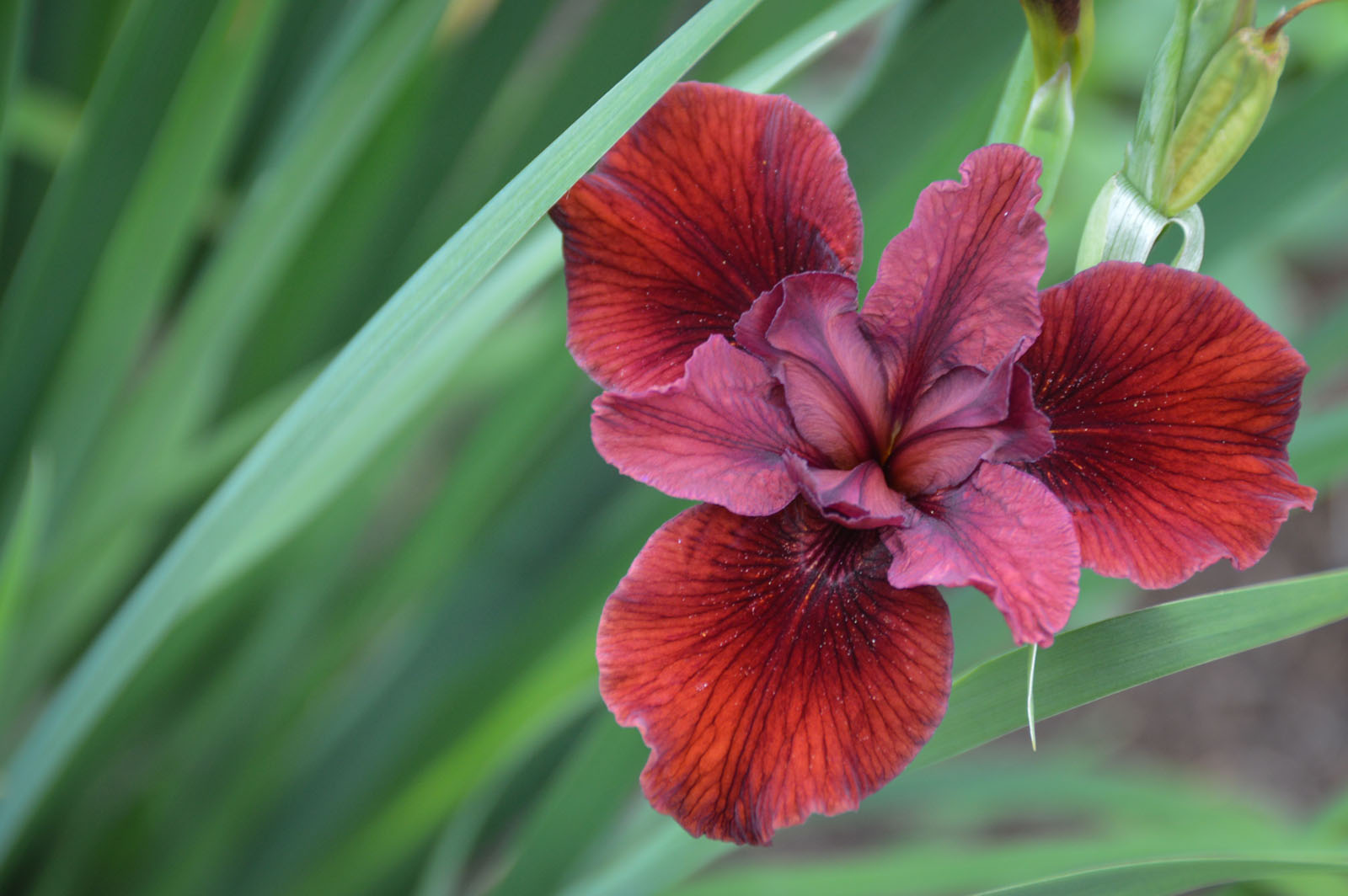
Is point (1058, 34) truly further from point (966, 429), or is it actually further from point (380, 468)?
point (380, 468)

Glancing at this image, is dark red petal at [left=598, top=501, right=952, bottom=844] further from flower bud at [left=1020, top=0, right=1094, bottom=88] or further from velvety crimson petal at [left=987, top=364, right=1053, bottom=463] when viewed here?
flower bud at [left=1020, top=0, right=1094, bottom=88]

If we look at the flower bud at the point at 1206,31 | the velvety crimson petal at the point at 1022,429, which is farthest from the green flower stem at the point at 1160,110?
the velvety crimson petal at the point at 1022,429

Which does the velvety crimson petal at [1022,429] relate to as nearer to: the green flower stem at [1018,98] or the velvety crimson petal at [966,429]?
the velvety crimson petal at [966,429]

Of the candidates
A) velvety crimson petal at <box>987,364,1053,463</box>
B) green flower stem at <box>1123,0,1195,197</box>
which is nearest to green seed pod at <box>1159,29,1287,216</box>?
green flower stem at <box>1123,0,1195,197</box>

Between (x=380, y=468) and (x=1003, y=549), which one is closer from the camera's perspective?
(x=1003, y=549)

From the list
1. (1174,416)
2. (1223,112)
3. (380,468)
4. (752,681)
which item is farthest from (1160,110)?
(380,468)

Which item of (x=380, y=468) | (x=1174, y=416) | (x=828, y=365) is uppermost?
(x=380, y=468)

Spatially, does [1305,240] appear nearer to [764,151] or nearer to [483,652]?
[483,652]
